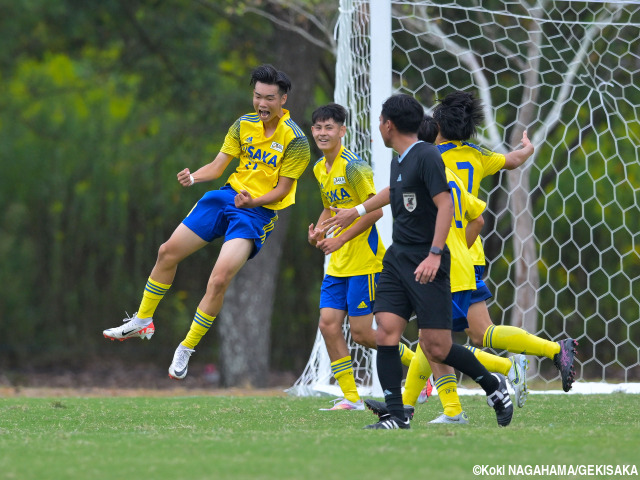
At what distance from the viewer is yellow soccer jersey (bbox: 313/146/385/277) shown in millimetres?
6867

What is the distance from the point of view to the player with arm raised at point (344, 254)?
6898 mm

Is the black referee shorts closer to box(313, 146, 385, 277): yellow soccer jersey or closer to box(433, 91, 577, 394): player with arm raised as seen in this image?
box(433, 91, 577, 394): player with arm raised

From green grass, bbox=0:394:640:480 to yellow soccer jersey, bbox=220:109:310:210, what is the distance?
5.59 feet

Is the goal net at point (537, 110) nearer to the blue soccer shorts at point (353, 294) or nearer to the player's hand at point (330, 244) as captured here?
the blue soccer shorts at point (353, 294)

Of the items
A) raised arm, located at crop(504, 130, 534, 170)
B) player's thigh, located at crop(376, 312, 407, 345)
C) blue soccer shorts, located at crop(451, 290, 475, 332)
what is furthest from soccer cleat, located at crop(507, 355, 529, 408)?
raised arm, located at crop(504, 130, 534, 170)

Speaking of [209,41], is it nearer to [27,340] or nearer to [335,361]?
[27,340]

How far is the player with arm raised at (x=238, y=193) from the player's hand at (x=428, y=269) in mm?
1898

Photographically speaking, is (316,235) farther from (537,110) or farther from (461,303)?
(537,110)

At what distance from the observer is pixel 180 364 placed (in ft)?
21.2

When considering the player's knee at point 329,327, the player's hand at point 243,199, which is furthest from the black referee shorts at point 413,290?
the player's knee at point 329,327

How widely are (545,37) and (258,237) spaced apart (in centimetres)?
664

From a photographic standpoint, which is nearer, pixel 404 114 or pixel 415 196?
pixel 415 196

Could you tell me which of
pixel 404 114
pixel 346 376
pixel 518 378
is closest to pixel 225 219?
pixel 346 376

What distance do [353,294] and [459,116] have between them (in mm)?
1588
